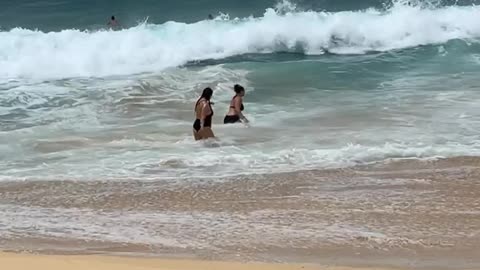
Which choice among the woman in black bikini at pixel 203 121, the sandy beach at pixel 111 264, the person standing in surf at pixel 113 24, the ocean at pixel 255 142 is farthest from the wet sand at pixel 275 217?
the person standing in surf at pixel 113 24

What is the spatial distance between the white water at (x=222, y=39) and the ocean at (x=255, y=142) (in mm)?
76

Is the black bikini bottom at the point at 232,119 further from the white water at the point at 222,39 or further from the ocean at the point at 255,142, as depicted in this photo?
the white water at the point at 222,39

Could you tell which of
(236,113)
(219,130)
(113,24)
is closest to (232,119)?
(236,113)

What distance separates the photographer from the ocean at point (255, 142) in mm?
6910

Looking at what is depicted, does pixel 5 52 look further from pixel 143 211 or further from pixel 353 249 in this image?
pixel 353 249

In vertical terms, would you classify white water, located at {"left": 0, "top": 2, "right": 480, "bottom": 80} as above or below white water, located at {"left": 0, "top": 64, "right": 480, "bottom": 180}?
above

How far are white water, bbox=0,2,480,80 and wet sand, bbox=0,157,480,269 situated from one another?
10.7 meters

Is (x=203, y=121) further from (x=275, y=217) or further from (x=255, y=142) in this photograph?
(x=275, y=217)

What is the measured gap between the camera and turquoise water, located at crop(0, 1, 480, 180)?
10250mm

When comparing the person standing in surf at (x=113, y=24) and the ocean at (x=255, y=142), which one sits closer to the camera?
the ocean at (x=255, y=142)

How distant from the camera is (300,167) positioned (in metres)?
9.47

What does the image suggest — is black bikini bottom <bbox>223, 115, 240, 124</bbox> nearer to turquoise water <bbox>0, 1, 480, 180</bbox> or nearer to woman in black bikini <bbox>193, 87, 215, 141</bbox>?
turquoise water <bbox>0, 1, 480, 180</bbox>

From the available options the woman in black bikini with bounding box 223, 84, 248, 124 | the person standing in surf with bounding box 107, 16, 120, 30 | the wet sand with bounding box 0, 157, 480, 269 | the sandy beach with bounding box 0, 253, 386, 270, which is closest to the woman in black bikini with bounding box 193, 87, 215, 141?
the woman in black bikini with bounding box 223, 84, 248, 124

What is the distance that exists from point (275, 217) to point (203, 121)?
13.9 ft
